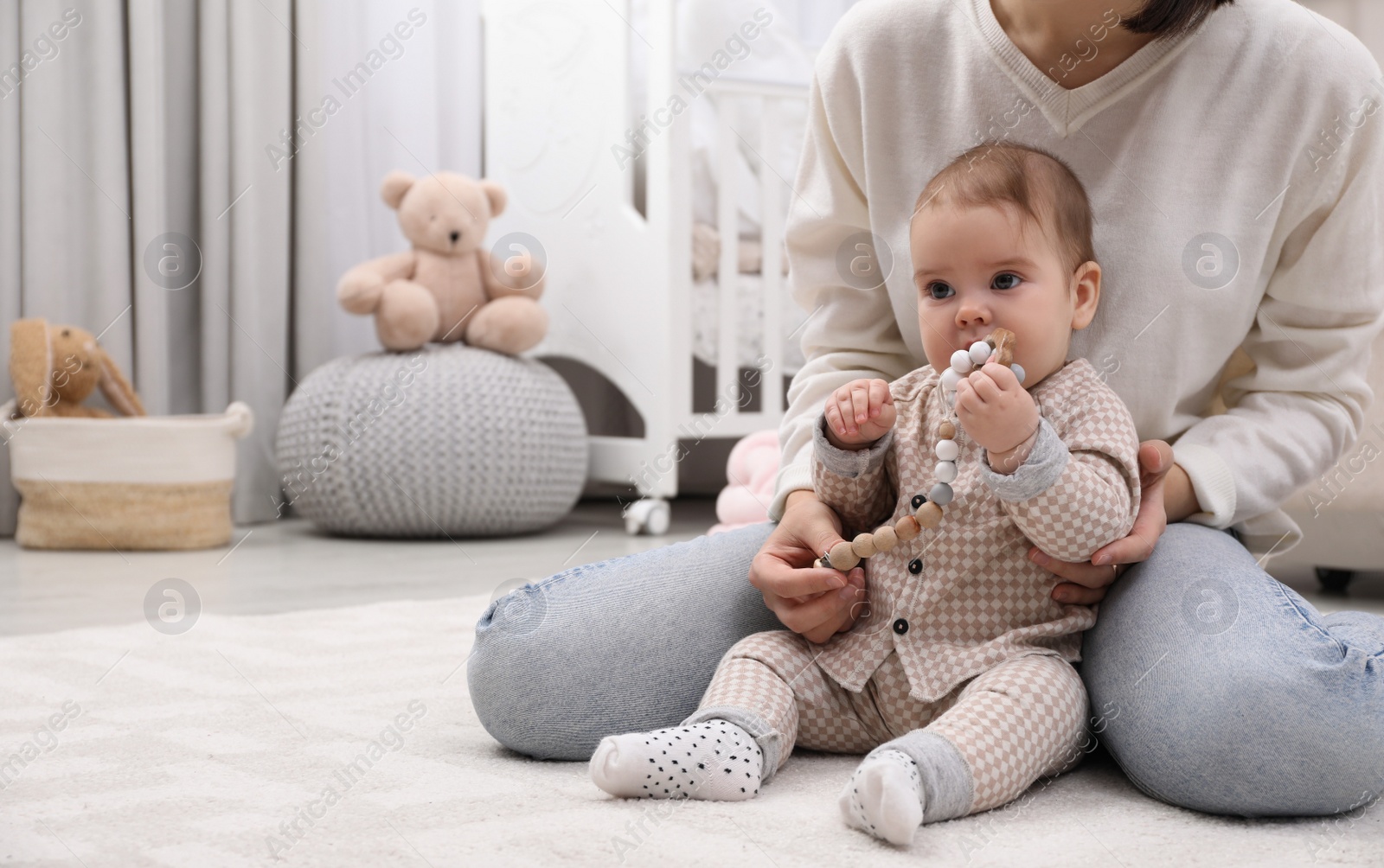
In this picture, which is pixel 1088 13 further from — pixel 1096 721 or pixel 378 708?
pixel 378 708

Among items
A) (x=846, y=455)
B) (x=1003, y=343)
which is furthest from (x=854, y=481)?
(x=1003, y=343)

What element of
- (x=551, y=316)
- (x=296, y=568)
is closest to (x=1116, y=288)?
(x=296, y=568)

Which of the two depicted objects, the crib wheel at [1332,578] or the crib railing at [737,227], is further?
the crib railing at [737,227]

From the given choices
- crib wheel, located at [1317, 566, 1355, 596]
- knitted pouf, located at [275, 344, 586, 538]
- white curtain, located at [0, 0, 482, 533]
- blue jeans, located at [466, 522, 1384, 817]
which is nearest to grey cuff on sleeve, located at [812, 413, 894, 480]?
blue jeans, located at [466, 522, 1384, 817]

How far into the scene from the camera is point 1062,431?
2.63 feet

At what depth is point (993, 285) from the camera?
0.81 m

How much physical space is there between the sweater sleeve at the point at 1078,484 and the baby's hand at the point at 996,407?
0.02 metres

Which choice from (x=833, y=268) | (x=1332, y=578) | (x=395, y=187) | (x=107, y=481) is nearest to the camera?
(x=833, y=268)

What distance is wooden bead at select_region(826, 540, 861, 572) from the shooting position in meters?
0.80

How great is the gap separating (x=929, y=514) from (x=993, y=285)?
150 mm

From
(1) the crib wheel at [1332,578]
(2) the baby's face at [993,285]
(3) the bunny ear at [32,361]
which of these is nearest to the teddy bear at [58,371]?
(3) the bunny ear at [32,361]

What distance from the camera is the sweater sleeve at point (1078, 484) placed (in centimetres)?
73

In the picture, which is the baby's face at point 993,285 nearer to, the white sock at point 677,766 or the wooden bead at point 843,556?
the wooden bead at point 843,556

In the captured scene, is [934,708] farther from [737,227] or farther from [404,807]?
[737,227]
